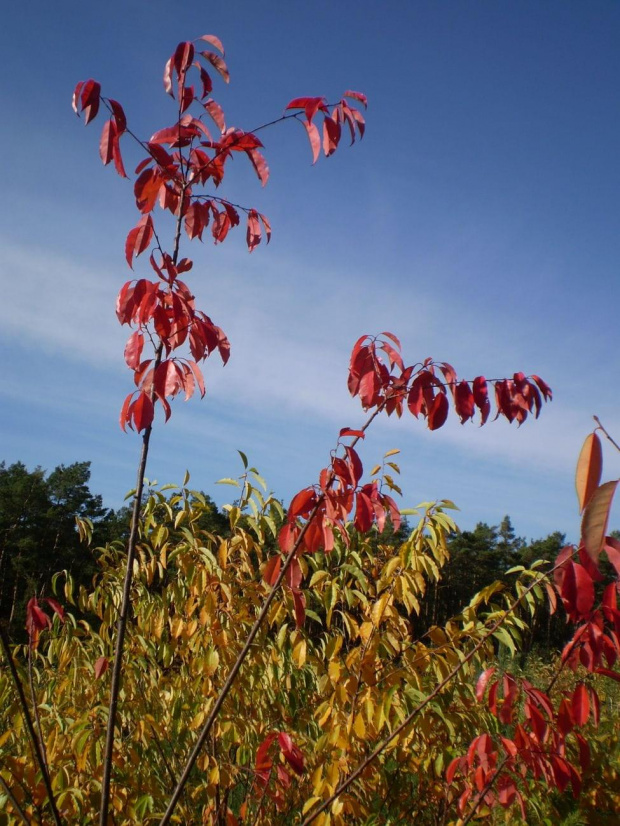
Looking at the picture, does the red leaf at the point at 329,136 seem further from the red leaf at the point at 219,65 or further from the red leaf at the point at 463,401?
the red leaf at the point at 463,401

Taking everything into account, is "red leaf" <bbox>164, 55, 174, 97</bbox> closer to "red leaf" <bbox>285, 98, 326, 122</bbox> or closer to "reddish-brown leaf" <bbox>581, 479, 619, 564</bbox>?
"red leaf" <bbox>285, 98, 326, 122</bbox>

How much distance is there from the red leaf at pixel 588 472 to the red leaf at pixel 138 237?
114cm

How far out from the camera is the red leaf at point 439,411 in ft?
5.07

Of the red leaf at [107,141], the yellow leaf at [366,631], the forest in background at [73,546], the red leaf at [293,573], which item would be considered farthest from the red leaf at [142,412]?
the forest in background at [73,546]

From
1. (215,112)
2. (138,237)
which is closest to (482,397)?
(138,237)

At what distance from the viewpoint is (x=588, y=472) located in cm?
80

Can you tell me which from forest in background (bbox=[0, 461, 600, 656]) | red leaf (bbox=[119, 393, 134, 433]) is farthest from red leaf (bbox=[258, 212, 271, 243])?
forest in background (bbox=[0, 461, 600, 656])

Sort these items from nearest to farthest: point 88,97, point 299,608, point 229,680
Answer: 1. point 229,680
2. point 88,97
3. point 299,608

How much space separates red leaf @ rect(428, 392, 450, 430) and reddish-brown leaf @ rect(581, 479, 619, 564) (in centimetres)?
78

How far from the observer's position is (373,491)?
56.6 inches

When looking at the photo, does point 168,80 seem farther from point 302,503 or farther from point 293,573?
point 293,573

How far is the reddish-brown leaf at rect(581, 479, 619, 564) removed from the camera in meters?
0.74

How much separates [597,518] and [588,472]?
68 mm

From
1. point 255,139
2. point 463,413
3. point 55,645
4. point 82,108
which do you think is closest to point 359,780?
point 55,645
